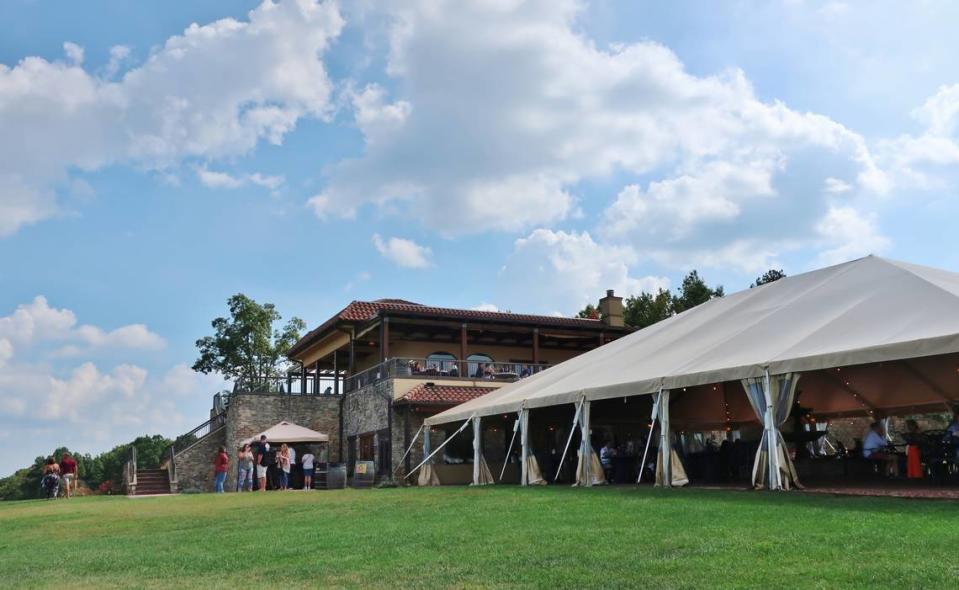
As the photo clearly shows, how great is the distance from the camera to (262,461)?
21.2 metres

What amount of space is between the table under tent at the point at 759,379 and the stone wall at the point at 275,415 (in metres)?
5.13

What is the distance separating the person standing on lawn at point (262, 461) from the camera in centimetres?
2089

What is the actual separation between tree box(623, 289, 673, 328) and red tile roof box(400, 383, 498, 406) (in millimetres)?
14507

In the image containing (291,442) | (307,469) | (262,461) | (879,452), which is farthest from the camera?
(291,442)

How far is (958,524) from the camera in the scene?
6.21m

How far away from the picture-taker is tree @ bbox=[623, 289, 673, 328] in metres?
35.6

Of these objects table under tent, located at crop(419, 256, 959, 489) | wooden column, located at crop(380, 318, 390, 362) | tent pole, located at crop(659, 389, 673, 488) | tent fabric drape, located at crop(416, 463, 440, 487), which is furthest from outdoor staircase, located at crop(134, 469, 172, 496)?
tent pole, located at crop(659, 389, 673, 488)

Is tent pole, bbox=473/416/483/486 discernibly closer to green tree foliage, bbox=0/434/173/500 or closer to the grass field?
the grass field

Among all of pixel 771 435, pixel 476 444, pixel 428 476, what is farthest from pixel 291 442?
pixel 771 435

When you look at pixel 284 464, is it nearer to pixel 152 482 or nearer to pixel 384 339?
pixel 384 339

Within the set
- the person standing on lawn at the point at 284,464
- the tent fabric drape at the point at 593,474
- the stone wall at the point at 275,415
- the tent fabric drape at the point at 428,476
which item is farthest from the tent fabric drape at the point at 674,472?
the stone wall at the point at 275,415

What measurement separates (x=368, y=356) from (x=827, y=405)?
55.0 feet

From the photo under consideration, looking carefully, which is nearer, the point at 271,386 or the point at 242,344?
the point at 271,386

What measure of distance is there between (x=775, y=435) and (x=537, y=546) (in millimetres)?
5507
